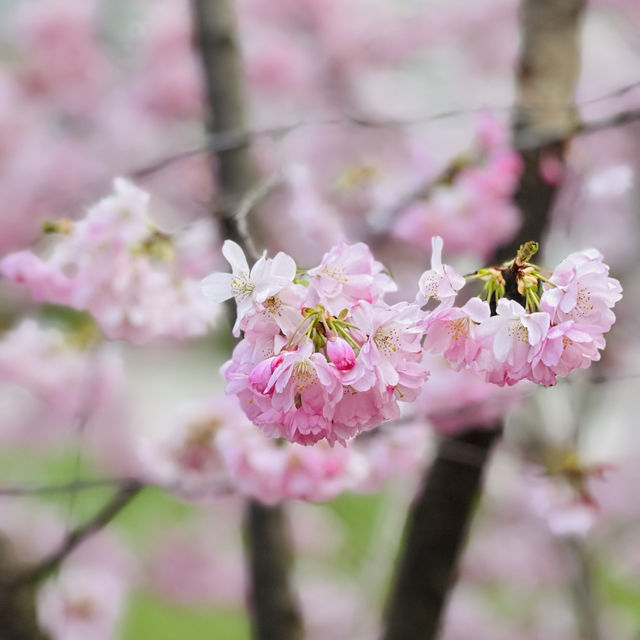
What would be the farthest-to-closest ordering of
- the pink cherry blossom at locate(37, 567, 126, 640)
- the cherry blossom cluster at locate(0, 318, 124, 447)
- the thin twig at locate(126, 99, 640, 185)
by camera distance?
the pink cherry blossom at locate(37, 567, 126, 640) → the cherry blossom cluster at locate(0, 318, 124, 447) → the thin twig at locate(126, 99, 640, 185)

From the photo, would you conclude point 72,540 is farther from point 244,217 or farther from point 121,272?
point 244,217

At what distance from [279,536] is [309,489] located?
1.28 feet

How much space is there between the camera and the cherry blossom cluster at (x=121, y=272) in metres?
0.83

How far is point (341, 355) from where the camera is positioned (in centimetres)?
46

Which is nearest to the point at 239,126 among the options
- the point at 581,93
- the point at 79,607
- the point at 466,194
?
the point at 466,194

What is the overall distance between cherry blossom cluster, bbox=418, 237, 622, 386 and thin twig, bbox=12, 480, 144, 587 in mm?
603

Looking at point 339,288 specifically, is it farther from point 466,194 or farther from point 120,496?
point 466,194

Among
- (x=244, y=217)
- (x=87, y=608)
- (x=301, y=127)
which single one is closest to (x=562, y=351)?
(x=244, y=217)

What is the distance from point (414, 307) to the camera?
0.47 m

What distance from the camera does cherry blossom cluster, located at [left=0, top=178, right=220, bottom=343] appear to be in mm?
830

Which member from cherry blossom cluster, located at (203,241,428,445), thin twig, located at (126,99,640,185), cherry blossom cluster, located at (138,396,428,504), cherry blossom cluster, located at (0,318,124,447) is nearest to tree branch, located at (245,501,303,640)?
cherry blossom cluster, located at (138,396,428,504)

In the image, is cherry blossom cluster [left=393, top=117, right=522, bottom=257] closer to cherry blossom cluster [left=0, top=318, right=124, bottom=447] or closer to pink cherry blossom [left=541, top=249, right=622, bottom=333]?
cherry blossom cluster [left=0, top=318, right=124, bottom=447]

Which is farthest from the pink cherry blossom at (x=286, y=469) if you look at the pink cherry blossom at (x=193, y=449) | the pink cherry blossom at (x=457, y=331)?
the pink cherry blossom at (x=457, y=331)

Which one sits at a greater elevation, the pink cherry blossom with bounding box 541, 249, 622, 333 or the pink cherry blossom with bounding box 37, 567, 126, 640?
the pink cherry blossom with bounding box 541, 249, 622, 333
